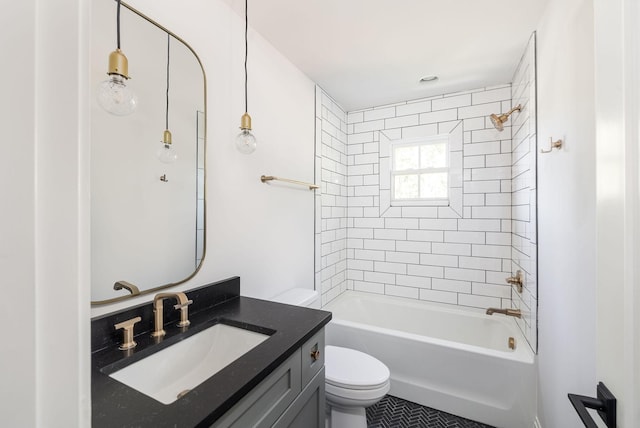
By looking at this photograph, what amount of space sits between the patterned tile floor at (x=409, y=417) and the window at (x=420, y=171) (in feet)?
5.63

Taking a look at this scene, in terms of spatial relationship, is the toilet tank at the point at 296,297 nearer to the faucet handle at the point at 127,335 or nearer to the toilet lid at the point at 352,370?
the toilet lid at the point at 352,370

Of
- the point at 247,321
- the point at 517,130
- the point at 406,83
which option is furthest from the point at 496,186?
the point at 247,321

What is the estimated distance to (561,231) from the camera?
50.6 inches

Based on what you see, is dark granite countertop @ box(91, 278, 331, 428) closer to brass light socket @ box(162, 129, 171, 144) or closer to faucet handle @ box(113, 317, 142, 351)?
faucet handle @ box(113, 317, 142, 351)

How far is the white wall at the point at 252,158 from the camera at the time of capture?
1.42m

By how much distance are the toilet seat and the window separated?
1.60 meters

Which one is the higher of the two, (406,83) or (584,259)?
(406,83)

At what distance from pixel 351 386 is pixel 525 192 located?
1758 millimetres

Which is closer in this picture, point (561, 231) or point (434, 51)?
point (561, 231)

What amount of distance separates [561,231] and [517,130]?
1.27 meters

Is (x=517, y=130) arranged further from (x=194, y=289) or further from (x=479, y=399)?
(x=194, y=289)

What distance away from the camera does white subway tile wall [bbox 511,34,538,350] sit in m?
1.75

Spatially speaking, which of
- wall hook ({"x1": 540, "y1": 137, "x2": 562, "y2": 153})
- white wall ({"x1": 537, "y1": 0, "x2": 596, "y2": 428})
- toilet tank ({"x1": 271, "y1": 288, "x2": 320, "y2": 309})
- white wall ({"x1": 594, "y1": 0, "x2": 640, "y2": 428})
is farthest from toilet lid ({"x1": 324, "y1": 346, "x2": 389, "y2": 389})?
wall hook ({"x1": 540, "y1": 137, "x2": 562, "y2": 153})

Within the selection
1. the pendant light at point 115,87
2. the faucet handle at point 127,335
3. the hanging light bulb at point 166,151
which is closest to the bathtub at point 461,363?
the faucet handle at point 127,335
